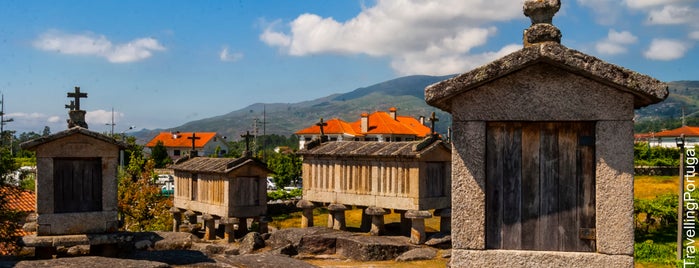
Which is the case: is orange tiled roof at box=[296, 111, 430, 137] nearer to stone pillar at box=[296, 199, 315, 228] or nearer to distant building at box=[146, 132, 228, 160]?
distant building at box=[146, 132, 228, 160]

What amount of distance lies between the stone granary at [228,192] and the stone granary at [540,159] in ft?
45.9

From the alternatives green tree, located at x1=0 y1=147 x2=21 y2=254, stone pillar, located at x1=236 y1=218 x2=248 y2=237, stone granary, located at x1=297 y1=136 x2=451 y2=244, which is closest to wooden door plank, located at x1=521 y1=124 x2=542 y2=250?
stone granary, located at x1=297 y1=136 x2=451 y2=244

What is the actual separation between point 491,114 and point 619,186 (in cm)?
147

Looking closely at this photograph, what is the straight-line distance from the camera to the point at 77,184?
1287cm

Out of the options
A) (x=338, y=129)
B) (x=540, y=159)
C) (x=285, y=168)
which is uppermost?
(x=338, y=129)

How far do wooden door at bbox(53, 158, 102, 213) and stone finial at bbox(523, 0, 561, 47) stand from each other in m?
10.2

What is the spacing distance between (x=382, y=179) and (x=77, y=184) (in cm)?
865

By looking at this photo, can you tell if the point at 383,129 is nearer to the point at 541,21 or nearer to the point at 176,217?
the point at 176,217

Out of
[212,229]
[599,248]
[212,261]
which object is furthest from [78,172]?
[599,248]

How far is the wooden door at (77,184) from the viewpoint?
1273 cm

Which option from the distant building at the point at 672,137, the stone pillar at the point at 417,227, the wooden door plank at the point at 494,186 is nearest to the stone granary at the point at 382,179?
the stone pillar at the point at 417,227

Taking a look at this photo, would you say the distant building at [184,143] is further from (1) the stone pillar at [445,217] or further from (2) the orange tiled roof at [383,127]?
(1) the stone pillar at [445,217]

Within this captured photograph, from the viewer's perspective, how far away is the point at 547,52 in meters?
5.92

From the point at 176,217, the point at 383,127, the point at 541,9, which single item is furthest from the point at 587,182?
the point at 383,127
